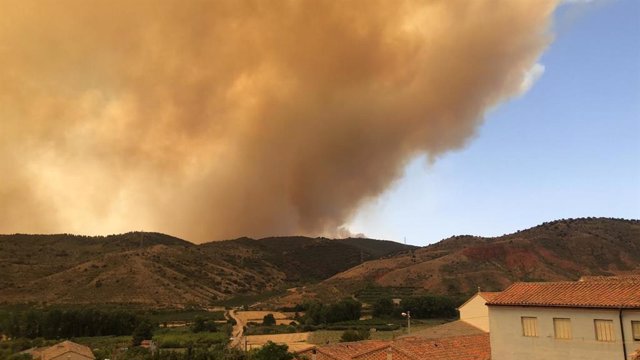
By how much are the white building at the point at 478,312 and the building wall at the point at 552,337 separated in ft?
81.0

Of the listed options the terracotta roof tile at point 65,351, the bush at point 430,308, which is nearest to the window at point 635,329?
the terracotta roof tile at point 65,351

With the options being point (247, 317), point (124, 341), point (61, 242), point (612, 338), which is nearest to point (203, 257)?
point (61, 242)

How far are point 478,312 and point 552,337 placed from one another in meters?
29.4

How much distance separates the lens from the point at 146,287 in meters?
108

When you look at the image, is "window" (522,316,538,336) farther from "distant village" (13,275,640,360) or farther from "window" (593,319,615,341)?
"window" (593,319,615,341)

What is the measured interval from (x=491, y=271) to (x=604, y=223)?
176 ft

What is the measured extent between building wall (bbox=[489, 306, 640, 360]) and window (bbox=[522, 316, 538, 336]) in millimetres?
177

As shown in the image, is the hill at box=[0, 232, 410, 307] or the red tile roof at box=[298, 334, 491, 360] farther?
the hill at box=[0, 232, 410, 307]

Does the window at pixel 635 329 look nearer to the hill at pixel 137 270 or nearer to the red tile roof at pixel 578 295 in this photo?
the red tile roof at pixel 578 295

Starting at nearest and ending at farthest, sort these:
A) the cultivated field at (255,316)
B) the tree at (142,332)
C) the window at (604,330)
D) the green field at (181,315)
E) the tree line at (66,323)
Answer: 1. the window at (604,330)
2. the tree at (142,332)
3. the tree line at (66,323)
4. the green field at (181,315)
5. the cultivated field at (255,316)

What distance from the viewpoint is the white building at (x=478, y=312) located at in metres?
56.0

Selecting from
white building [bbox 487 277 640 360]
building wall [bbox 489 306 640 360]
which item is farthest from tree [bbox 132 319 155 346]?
white building [bbox 487 277 640 360]

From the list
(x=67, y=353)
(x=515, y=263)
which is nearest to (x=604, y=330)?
(x=67, y=353)

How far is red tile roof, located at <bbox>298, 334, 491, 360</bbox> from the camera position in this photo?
34.4 meters
